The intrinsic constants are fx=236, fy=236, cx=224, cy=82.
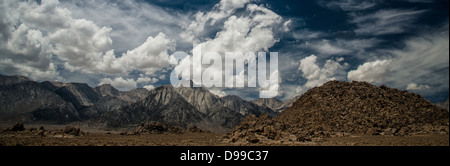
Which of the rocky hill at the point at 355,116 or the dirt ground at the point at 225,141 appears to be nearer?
the dirt ground at the point at 225,141

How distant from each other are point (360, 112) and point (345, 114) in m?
2.73

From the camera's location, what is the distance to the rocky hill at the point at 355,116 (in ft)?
112

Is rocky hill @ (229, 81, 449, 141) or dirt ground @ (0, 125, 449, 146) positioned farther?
rocky hill @ (229, 81, 449, 141)

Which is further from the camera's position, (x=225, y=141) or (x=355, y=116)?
(x=355, y=116)

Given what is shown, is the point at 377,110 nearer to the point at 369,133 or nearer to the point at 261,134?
the point at 369,133

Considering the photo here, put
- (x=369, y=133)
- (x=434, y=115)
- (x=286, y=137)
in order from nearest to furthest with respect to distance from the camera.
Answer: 1. (x=286, y=137)
2. (x=369, y=133)
3. (x=434, y=115)

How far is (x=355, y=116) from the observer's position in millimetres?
44000

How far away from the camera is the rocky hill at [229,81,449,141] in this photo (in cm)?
3419

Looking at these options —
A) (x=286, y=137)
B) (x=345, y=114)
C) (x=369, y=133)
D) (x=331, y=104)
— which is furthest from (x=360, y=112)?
(x=286, y=137)

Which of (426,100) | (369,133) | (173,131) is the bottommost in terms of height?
(173,131)

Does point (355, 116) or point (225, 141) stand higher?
point (355, 116)

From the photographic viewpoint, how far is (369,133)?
35906 mm
